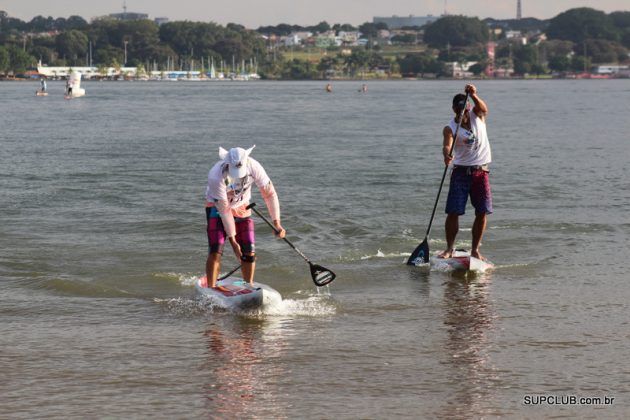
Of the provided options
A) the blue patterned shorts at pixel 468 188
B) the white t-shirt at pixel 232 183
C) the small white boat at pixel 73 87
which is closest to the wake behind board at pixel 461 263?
the blue patterned shorts at pixel 468 188

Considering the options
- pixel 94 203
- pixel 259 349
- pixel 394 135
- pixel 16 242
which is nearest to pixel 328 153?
pixel 394 135

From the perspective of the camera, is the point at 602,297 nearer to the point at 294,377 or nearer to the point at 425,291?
the point at 425,291

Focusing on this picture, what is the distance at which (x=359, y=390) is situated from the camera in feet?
27.1

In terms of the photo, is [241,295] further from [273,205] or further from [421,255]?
[421,255]

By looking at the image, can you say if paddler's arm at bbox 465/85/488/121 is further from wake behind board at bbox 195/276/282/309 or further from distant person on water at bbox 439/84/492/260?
wake behind board at bbox 195/276/282/309

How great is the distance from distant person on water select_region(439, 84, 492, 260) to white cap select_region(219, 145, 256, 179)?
123 inches

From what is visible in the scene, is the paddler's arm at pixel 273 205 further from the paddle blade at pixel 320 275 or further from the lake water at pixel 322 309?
the paddle blade at pixel 320 275

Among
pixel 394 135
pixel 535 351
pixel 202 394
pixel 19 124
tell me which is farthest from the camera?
pixel 19 124

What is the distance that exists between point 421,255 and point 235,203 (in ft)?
11.9

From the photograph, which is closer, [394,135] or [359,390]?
[359,390]

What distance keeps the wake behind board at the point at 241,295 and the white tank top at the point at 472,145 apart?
3217 mm

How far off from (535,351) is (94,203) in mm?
13011

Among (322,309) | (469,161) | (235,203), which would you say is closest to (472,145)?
(469,161)

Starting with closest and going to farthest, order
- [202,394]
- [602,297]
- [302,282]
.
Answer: [202,394] < [602,297] < [302,282]
